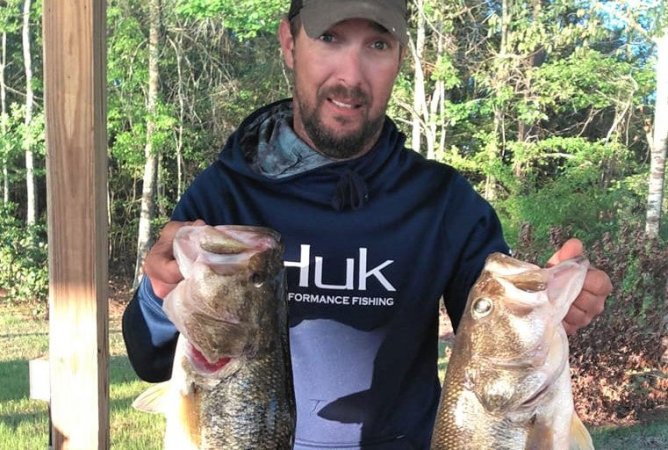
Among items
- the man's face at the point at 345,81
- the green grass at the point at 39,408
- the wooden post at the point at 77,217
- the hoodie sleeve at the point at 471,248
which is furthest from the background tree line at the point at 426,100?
the wooden post at the point at 77,217

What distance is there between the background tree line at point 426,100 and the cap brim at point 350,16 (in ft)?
29.4

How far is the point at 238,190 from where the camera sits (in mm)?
2574

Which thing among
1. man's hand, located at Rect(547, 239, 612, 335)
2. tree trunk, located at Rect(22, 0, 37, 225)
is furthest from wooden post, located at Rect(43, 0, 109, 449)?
tree trunk, located at Rect(22, 0, 37, 225)

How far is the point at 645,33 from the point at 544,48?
2.87 m

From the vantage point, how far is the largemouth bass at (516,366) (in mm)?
1909

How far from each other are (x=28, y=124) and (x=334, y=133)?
16.6 metres

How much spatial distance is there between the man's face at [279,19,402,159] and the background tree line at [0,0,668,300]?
889cm

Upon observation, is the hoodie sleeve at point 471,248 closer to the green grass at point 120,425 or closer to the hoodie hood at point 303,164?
the hoodie hood at point 303,164

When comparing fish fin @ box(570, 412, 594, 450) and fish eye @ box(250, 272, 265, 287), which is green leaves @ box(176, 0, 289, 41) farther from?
fish fin @ box(570, 412, 594, 450)

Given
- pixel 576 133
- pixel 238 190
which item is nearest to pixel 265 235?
pixel 238 190

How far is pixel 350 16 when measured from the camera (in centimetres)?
241

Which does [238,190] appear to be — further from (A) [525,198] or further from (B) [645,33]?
(B) [645,33]

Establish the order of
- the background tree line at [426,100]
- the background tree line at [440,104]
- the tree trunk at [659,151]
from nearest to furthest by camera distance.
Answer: the tree trunk at [659,151], the background tree line at [440,104], the background tree line at [426,100]

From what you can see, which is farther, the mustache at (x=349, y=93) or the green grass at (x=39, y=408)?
the green grass at (x=39, y=408)
